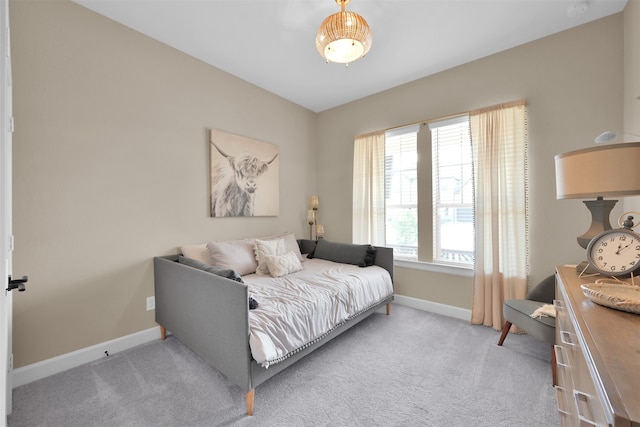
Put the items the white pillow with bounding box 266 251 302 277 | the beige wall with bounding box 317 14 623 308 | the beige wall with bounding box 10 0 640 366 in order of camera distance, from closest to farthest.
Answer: the beige wall with bounding box 10 0 640 366 → the beige wall with bounding box 317 14 623 308 → the white pillow with bounding box 266 251 302 277

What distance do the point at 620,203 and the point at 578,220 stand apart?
0.29 metres

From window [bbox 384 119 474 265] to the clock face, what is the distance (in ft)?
5.25

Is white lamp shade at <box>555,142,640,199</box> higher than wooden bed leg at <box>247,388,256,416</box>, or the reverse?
white lamp shade at <box>555,142,640,199</box>

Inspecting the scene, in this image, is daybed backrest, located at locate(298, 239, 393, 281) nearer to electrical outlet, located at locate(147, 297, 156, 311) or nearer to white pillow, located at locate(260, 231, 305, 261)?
white pillow, located at locate(260, 231, 305, 261)

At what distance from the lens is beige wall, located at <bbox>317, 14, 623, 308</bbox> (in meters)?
2.22

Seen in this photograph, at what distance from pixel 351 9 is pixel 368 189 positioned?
2038 millimetres

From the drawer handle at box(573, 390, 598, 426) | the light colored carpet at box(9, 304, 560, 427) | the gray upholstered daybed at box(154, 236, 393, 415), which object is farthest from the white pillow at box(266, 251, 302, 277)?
the drawer handle at box(573, 390, 598, 426)

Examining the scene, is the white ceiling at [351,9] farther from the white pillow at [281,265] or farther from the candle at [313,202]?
the white pillow at [281,265]

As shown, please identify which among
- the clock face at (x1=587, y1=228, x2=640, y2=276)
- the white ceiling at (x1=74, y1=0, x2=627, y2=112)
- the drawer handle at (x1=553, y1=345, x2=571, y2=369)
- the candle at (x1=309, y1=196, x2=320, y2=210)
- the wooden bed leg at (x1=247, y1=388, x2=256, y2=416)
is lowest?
the wooden bed leg at (x1=247, y1=388, x2=256, y2=416)

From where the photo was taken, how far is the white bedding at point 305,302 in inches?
65.6

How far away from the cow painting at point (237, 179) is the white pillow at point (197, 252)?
0.42m

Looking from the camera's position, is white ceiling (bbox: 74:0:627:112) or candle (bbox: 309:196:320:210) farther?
candle (bbox: 309:196:320:210)

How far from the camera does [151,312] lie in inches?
98.0

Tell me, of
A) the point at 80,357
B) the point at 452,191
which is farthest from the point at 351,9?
the point at 80,357
